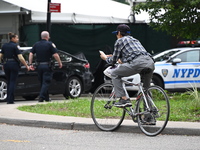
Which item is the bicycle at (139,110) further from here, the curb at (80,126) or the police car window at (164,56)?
the police car window at (164,56)

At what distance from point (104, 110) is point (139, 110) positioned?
82 centimetres

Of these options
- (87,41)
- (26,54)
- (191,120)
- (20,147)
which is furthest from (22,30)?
(20,147)

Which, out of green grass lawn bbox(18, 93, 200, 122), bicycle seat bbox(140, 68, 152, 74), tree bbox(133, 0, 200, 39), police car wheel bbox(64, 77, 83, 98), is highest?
tree bbox(133, 0, 200, 39)

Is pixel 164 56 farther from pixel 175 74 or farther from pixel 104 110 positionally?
pixel 104 110

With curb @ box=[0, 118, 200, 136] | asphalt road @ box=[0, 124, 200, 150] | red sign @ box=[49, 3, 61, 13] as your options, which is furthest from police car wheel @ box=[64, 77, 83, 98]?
asphalt road @ box=[0, 124, 200, 150]

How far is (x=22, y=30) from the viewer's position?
22.1 m

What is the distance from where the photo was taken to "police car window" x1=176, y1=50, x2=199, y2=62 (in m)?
18.2

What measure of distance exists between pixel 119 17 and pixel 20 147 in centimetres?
1653

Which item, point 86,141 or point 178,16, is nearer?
point 86,141

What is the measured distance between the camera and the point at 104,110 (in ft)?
31.4

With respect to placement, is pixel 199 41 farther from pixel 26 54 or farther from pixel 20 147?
pixel 20 147

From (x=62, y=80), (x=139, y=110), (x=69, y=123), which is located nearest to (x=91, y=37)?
(x=62, y=80)

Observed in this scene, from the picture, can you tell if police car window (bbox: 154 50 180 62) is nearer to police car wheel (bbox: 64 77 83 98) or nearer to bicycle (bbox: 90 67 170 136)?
police car wheel (bbox: 64 77 83 98)

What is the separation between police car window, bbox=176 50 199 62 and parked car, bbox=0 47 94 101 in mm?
3054
